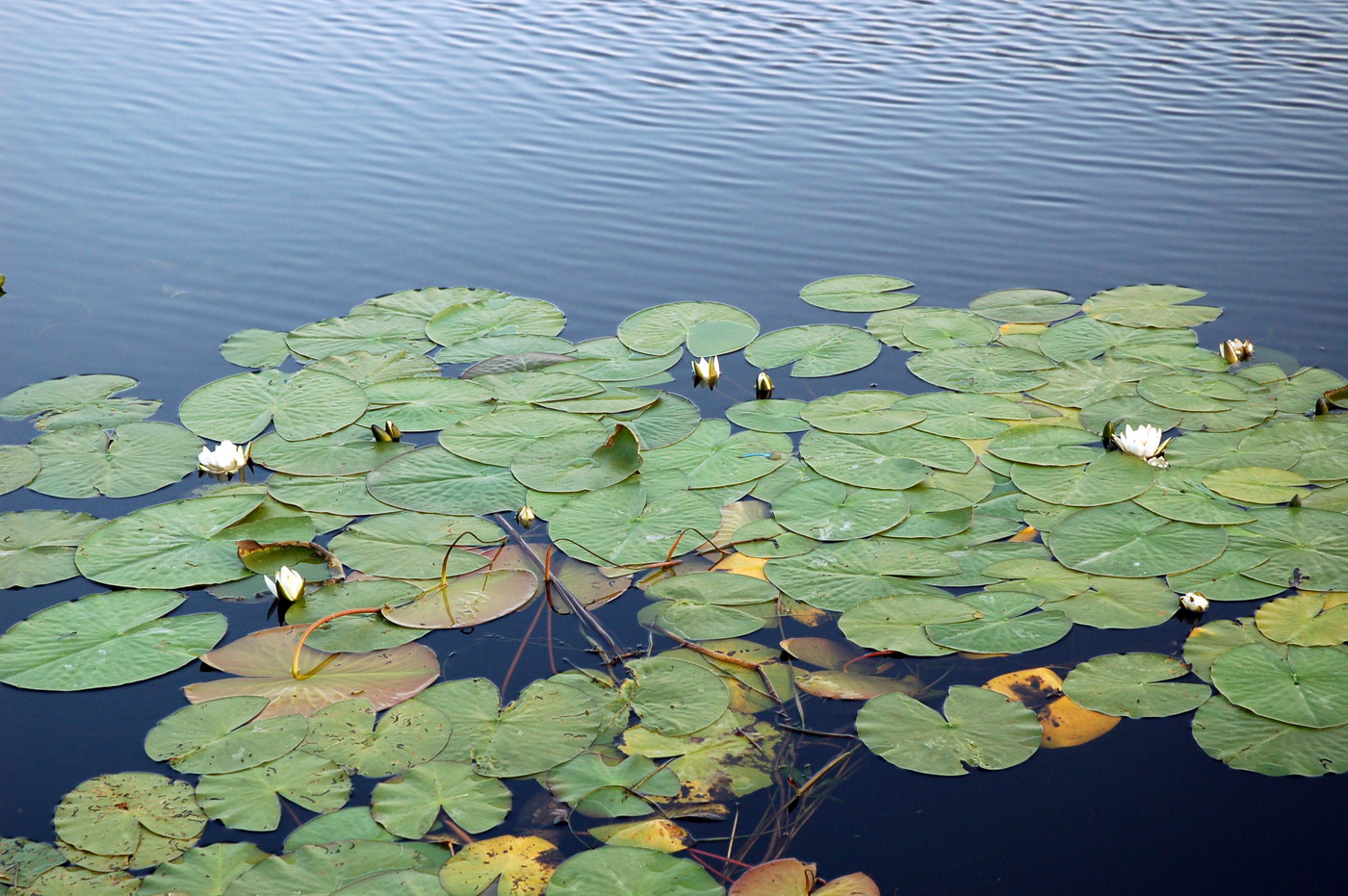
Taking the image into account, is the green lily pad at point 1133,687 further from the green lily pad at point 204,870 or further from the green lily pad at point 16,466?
the green lily pad at point 16,466

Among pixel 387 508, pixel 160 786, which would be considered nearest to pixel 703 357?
pixel 387 508

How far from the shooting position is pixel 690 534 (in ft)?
11.6

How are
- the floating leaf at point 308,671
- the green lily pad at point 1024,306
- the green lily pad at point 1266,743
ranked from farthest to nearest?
the green lily pad at point 1024,306
the floating leaf at point 308,671
the green lily pad at point 1266,743

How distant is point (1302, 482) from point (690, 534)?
2189 mm

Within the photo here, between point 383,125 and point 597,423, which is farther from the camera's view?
point 383,125

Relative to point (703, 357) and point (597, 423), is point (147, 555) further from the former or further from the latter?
point (703, 357)

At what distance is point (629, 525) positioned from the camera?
11.8 feet

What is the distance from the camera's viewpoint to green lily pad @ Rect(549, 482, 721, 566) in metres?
3.47

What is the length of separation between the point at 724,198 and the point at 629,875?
5259mm

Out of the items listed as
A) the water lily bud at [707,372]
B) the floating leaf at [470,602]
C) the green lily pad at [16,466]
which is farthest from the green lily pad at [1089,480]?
the green lily pad at [16,466]

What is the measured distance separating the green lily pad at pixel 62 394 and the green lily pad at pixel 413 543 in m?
1.64

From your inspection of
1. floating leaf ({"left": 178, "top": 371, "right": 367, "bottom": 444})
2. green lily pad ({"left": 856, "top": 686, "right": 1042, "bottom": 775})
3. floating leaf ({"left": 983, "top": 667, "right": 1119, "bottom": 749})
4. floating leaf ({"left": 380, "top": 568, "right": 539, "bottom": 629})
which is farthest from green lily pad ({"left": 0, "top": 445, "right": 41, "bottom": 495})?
floating leaf ({"left": 983, "top": 667, "right": 1119, "bottom": 749})

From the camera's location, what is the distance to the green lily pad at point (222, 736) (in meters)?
2.64

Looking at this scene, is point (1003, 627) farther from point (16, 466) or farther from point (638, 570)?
point (16, 466)
